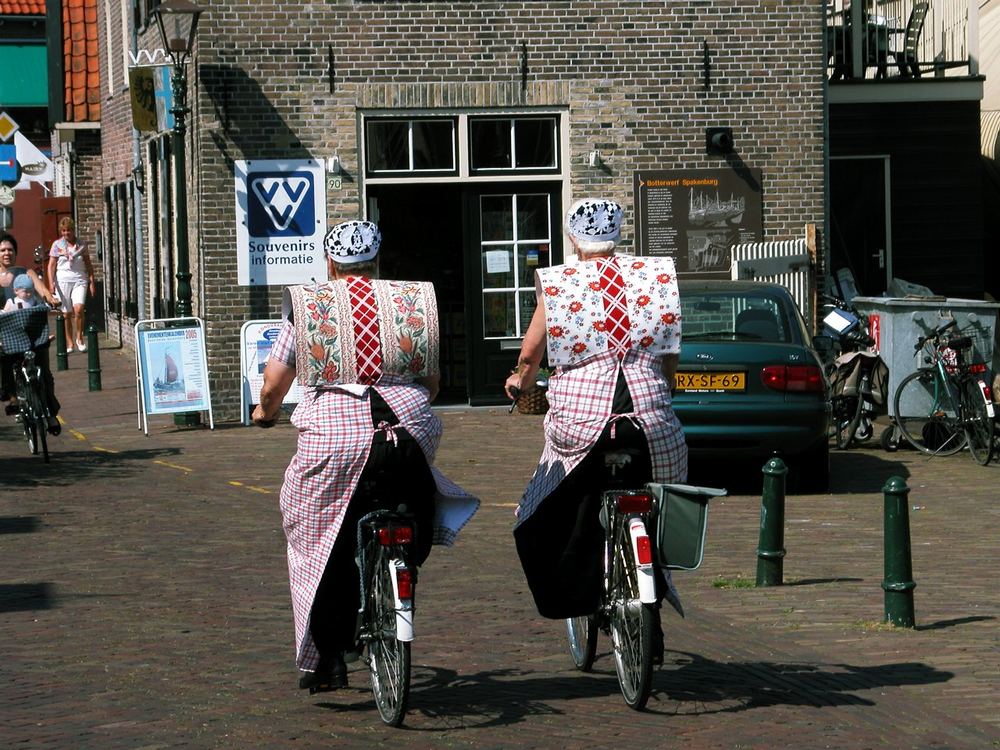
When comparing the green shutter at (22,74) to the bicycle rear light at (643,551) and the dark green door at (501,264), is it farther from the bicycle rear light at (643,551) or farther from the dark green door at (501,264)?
the bicycle rear light at (643,551)

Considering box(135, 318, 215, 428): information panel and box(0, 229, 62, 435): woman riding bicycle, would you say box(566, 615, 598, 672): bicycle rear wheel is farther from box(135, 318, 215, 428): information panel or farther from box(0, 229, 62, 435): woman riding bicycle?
box(135, 318, 215, 428): information panel

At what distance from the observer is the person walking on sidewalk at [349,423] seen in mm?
6180

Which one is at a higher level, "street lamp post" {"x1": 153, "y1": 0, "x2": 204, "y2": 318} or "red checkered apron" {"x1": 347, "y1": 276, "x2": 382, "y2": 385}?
"street lamp post" {"x1": 153, "y1": 0, "x2": 204, "y2": 318}

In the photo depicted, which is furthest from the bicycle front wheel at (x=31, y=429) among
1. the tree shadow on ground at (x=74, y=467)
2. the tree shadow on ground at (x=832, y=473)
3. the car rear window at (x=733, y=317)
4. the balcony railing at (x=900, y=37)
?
the balcony railing at (x=900, y=37)

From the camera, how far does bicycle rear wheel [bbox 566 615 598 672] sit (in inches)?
270

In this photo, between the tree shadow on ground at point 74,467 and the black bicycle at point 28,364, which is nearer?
the tree shadow on ground at point 74,467

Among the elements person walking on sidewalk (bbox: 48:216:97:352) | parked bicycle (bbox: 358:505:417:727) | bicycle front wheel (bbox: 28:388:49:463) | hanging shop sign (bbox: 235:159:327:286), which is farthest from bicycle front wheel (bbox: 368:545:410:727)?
person walking on sidewalk (bbox: 48:216:97:352)

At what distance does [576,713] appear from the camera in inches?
→ 246

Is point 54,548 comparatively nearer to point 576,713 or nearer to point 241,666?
point 241,666

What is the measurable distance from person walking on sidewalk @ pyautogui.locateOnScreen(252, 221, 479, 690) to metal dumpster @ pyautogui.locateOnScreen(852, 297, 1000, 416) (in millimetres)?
9752

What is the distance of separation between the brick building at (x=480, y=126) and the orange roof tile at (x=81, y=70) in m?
14.1

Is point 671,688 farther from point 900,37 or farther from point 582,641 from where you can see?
point 900,37

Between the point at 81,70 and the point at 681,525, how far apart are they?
92.5ft

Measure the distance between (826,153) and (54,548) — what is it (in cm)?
1076
